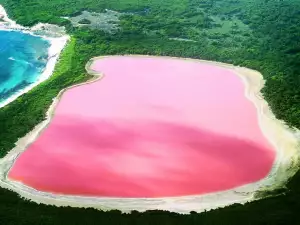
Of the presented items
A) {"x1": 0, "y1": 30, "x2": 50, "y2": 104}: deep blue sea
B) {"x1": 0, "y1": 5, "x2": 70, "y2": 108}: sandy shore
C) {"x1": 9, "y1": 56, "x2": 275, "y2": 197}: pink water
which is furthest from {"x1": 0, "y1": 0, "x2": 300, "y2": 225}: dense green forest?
{"x1": 0, "y1": 30, "x2": 50, "y2": 104}: deep blue sea

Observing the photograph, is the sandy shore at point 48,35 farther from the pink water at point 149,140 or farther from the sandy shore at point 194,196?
the sandy shore at point 194,196

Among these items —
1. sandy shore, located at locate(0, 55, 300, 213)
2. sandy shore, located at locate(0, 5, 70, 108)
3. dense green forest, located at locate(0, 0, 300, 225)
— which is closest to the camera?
dense green forest, located at locate(0, 0, 300, 225)

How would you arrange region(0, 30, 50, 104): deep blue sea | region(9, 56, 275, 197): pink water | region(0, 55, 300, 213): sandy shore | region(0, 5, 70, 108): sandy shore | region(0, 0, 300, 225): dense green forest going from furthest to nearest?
region(0, 5, 70, 108): sandy shore < region(0, 30, 50, 104): deep blue sea < region(9, 56, 275, 197): pink water < region(0, 55, 300, 213): sandy shore < region(0, 0, 300, 225): dense green forest

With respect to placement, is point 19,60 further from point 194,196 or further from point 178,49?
point 194,196

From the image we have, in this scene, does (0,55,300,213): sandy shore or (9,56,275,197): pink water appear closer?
(0,55,300,213): sandy shore

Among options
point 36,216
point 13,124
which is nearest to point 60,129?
point 13,124

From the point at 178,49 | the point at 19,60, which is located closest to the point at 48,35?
the point at 19,60

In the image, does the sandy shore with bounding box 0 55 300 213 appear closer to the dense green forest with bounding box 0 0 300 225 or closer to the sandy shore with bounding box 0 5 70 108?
the dense green forest with bounding box 0 0 300 225
